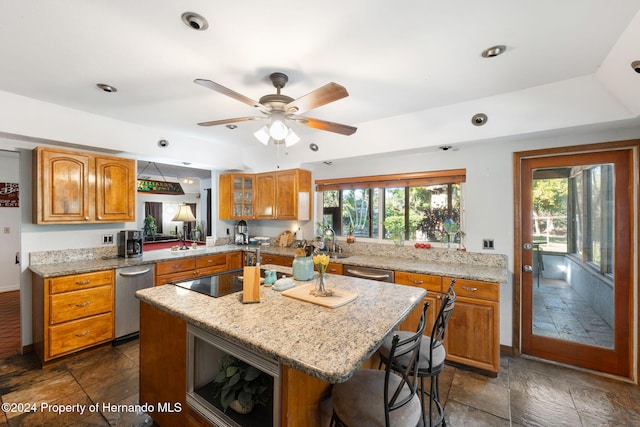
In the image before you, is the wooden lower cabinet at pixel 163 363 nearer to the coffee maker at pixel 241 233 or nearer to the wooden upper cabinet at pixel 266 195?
the wooden upper cabinet at pixel 266 195

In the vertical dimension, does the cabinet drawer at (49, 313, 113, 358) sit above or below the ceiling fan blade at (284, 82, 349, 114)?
below

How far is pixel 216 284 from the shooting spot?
209 cm

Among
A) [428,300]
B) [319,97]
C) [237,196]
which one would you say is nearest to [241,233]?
[237,196]

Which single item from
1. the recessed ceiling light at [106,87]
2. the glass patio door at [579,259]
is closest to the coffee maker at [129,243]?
the recessed ceiling light at [106,87]

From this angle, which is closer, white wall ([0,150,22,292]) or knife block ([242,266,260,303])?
knife block ([242,266,260,303])

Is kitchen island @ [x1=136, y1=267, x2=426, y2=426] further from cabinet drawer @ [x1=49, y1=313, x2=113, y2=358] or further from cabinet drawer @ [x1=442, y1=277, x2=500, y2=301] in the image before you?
cabinet drawer @ [x1=49, y1=313, x2=113, y2=358]

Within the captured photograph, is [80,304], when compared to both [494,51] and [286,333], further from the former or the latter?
[494,51]

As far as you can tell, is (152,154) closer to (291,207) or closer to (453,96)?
(291,207)

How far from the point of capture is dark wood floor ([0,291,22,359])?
2947 mm

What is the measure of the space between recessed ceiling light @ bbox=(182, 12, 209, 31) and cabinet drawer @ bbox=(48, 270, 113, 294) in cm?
260

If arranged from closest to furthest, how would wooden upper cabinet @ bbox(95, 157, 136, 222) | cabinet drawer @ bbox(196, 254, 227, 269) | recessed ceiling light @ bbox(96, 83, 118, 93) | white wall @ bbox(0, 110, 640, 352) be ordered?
recessed ceiling light @ bbox(96, 83, 118, 93) < white wall @ bbox(0, 110, 640, 352) < wooden upper cabinet @ bbox(95, 157, 136, 222) < cabinet drawer @ bbox(196, 254, 227, 269)

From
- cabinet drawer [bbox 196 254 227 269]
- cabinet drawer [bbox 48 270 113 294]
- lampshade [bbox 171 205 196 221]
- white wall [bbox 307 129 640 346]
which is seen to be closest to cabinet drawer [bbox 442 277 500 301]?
white wall [bbox 307 129 640 346]

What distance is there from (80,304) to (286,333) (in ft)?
8.80

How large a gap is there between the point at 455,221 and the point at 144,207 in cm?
987
